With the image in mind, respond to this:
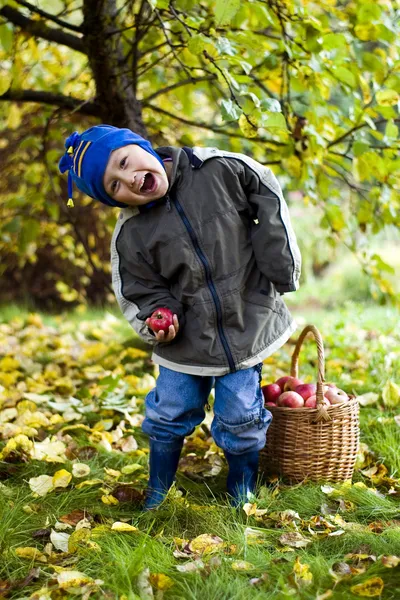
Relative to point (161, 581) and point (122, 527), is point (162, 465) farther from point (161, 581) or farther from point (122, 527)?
point (161, 581)

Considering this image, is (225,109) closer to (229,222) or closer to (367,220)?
(229,222)

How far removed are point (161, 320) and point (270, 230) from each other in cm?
43

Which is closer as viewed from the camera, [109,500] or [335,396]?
[109,500]

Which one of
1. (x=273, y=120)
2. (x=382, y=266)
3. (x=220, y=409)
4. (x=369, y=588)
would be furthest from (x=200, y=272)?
(x=382, y=266)

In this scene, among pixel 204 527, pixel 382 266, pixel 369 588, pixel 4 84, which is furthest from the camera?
pixel 382 266

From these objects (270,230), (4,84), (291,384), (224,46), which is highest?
(224,46)

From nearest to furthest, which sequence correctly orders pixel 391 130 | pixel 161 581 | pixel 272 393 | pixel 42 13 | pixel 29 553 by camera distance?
pixel 161 581 → pixel 29 553 → pixel 272 393 → pixel 391 130 → pixel 42 13

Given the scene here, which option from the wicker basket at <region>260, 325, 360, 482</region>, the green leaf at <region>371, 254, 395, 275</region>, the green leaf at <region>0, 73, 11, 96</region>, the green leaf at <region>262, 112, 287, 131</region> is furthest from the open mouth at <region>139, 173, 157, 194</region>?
the green leaf at <region>371, 254, 395, 275</region>

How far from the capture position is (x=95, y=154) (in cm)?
203

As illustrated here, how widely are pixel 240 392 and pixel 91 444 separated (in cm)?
78

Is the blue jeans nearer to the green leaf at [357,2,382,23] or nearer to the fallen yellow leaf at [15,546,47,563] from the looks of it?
the fallen yellow leaf at [15,546,47,563]

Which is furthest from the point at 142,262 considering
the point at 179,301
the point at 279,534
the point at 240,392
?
the point at 279,534

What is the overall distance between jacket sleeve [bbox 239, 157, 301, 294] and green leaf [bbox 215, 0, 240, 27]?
1.42 ft

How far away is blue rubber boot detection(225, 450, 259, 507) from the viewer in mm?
2236
